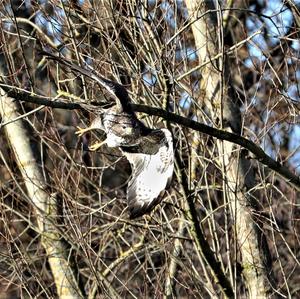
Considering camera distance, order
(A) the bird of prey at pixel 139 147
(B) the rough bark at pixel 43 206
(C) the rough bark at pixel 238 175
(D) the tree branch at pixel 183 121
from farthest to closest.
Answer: (B) the rough bark at pixel 43 206 → (C) the rough bark at pixel 238 175 → (A) the bird of prey at pixel 139 147 → (D) the tree branch at pixel 183 121

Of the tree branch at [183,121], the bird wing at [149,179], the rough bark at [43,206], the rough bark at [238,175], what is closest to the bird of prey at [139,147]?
the bird wing at [149,179]

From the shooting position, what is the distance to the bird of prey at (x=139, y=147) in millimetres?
5266

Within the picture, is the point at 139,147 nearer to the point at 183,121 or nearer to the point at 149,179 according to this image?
the point at 149,179

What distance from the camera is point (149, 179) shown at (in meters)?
5.53

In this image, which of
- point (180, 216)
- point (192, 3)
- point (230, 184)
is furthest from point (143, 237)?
point (192, 3)

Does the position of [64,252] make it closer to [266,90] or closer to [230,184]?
[230,184]

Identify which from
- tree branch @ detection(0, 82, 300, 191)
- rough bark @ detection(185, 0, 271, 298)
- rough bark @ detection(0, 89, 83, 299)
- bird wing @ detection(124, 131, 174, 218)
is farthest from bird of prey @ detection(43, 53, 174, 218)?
rough bark @ detection(0, 89, 83, 299)

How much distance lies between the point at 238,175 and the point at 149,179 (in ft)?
4.30

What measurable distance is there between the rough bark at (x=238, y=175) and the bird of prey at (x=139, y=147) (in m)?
1.00

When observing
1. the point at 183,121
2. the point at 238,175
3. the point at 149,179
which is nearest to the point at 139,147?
the point at 149,179

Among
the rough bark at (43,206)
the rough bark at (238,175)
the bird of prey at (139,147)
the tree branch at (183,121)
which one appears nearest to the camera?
the tree branch at (183,121)

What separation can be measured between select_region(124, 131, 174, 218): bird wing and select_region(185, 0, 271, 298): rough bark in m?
0.97

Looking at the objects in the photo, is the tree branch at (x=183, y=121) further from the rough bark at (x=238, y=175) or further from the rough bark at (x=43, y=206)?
the rough bark at (x=43, y=206)

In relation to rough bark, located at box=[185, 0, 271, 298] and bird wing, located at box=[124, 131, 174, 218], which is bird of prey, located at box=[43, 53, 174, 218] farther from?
rough bark, located at box=[185, 0, 271, 298]
